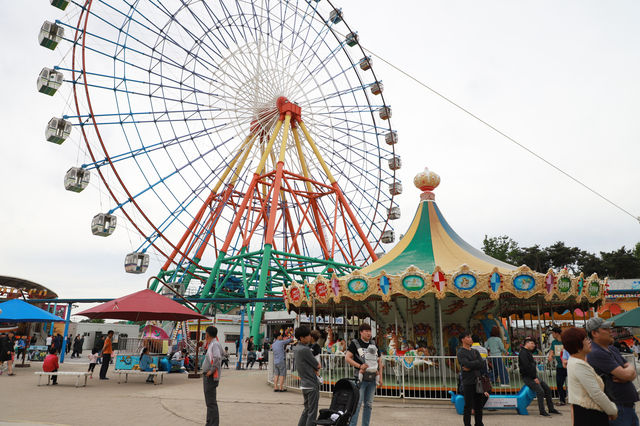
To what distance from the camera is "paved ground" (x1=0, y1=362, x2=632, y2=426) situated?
684 cm

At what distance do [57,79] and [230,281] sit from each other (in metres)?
13.8

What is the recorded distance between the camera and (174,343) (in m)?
19.2

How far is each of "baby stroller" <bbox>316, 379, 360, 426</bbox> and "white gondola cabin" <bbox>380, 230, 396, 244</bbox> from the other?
2059 centimetres

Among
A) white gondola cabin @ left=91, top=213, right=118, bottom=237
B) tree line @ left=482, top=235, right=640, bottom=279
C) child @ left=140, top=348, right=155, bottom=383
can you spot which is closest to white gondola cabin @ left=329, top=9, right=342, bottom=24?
white gondola cabin @ left=91, top=213, right=118, bottom=237

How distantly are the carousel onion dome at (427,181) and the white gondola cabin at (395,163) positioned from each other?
10.4 metres

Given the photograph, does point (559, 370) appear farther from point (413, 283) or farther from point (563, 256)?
point (563, 256)

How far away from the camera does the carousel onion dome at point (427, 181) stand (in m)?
14.0

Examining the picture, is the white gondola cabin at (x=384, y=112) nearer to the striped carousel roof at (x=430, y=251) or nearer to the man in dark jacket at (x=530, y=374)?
the striped carousel roof at (x=430, y=251)

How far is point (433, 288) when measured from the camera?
10188 mm

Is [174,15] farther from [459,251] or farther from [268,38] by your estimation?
[459,251]

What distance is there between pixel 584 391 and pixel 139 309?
428 inches

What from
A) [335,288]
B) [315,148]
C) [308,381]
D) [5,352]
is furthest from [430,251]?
[5,352]

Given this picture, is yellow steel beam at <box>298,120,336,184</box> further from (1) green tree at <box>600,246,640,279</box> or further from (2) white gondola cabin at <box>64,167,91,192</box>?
(1) green tree at <box>600,246,640,279</box>

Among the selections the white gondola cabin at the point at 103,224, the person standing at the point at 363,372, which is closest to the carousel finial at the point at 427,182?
the person standing at the point at 363,372
